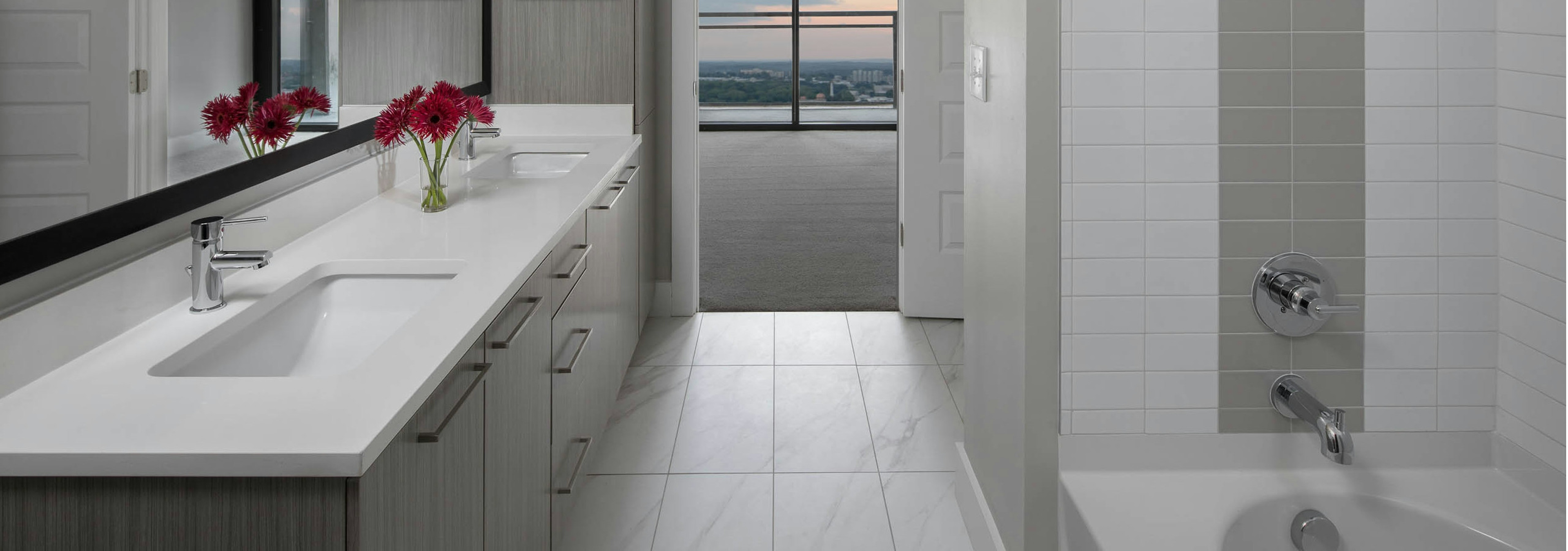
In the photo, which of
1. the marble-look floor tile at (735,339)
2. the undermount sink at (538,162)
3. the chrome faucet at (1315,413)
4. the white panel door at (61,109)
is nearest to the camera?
the white panel door at (61,109)

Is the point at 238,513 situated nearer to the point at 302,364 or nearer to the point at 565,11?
the point at 302,364

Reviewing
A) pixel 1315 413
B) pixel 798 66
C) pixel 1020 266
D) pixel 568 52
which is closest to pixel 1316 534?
pixel 1315 413

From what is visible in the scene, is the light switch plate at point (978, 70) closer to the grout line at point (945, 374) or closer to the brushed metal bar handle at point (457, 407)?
the grout line at point (945, 374)

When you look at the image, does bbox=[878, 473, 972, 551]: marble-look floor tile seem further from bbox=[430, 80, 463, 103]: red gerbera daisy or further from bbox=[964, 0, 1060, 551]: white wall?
bbox=[430, 80, 463, 103]: red gerbera daisy

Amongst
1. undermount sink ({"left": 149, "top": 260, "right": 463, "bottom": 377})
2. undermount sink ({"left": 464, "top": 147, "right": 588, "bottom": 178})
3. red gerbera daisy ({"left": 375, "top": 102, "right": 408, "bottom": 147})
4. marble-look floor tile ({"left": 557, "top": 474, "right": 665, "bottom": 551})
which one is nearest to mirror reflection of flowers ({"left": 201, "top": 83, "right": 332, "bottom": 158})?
red gerbera daisy ({"left": 375, "top": 102, "right": 408, "bottom": 147})

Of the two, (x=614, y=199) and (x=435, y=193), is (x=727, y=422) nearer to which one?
(x=614, y=199)

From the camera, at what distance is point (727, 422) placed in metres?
3.33

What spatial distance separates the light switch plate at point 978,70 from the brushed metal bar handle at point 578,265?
0.98 metres

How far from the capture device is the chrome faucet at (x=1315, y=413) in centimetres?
176

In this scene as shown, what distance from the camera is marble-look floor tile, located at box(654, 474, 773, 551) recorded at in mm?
2518

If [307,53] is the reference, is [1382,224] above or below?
below

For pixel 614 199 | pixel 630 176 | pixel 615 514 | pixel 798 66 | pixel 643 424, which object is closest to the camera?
pixel 615 514

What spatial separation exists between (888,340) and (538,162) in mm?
1524

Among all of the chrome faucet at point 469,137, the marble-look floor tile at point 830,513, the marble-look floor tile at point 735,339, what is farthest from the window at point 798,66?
the marble-look floor tile at point 830,513
